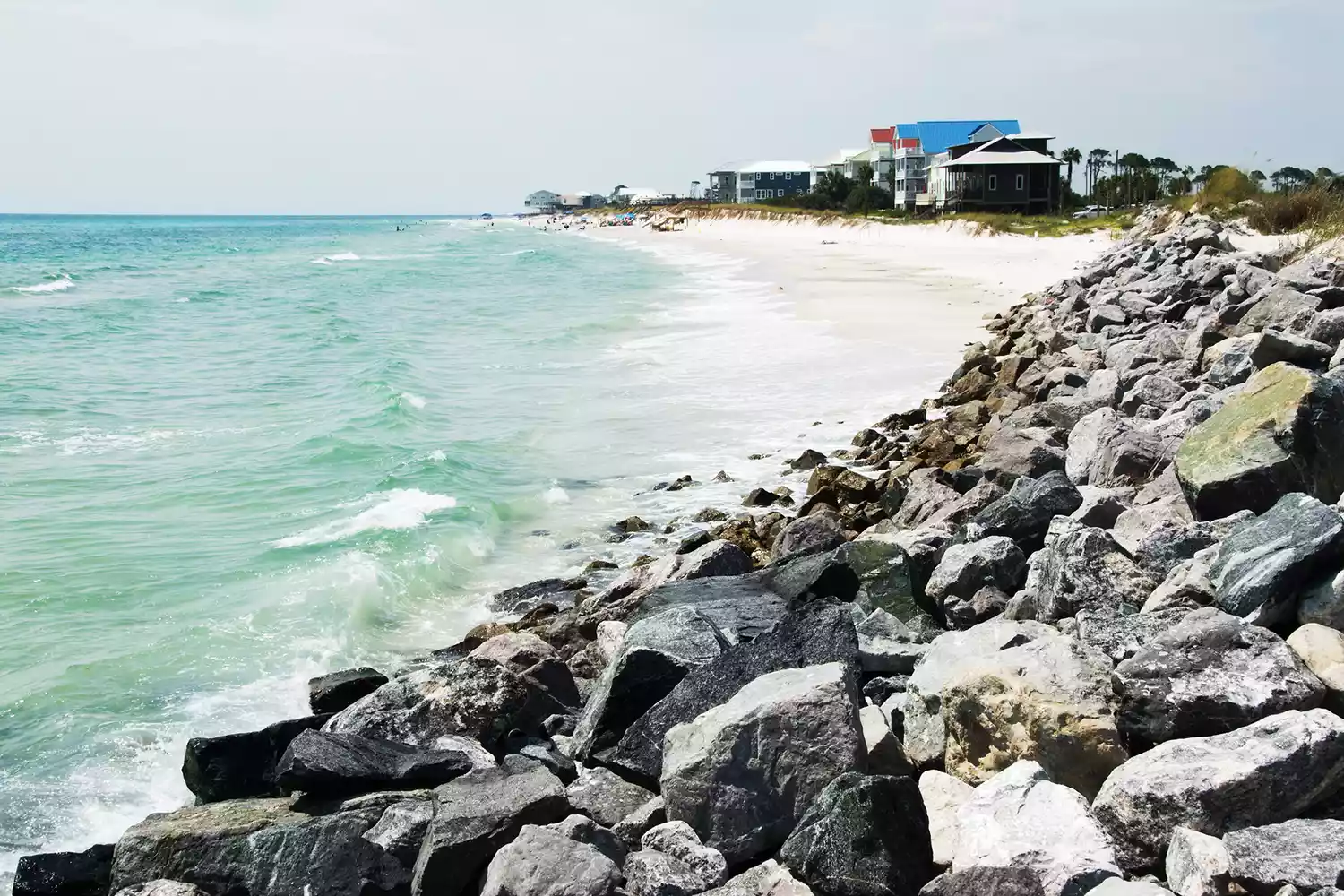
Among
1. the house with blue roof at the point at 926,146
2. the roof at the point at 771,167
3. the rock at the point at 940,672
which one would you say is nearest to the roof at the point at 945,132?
the house with blue roof at the point at 926,146

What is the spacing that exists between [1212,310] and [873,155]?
82129 millimetres

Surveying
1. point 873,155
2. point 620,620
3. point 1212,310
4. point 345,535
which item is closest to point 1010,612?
point 620,620

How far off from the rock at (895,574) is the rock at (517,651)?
182cm

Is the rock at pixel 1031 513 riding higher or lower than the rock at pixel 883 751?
higher

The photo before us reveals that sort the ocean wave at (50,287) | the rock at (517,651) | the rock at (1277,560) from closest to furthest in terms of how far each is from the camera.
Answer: the rock at (1277,560)
the rock at (517,651)
the ocean wave at (50,287)

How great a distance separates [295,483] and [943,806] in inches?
412

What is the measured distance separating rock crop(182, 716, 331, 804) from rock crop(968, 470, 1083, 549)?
3907 mm

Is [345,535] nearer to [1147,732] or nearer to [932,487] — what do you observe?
[932,487]

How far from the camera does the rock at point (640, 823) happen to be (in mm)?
4183

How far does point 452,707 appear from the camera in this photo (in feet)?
17.5

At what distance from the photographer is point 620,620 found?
7.13 meters

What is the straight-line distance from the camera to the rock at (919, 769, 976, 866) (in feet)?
11.7

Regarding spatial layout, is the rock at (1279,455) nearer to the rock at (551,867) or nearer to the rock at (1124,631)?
the rock at (1124,631)

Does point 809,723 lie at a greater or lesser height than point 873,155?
lesser
